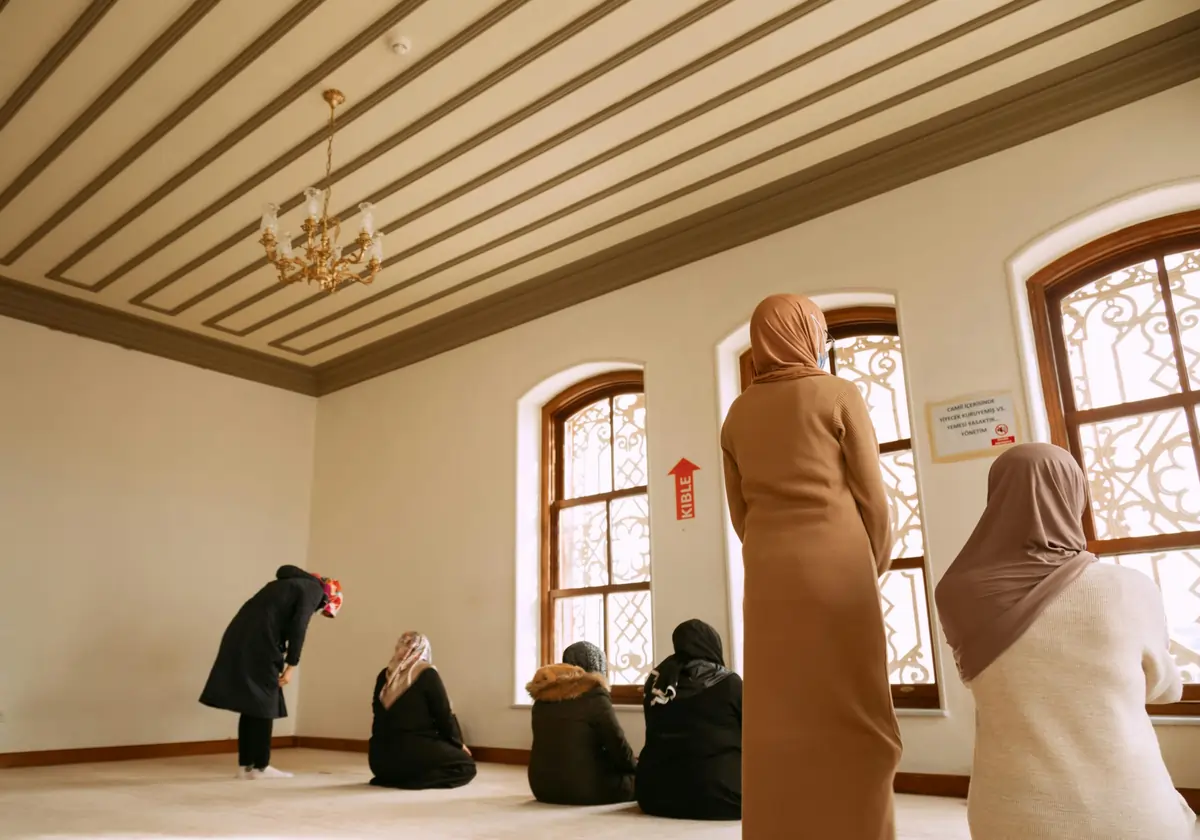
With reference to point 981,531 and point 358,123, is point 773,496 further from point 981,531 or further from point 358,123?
point 358,123

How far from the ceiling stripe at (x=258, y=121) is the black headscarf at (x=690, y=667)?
9.88 ft

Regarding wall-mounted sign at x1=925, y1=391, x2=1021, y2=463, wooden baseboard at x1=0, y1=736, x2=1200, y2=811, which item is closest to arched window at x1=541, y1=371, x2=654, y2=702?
wooden baseboard at x1=0, y1=736, x2=1200, y2=811

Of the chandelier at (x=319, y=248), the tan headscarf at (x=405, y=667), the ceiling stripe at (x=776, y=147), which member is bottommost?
the tan headscarf at (x=405, y=667)

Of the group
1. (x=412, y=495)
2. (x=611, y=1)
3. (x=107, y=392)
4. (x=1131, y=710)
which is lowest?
(x=1131, y=710)

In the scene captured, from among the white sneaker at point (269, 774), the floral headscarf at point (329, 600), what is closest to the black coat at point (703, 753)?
the white sneaker at point (269, 774)

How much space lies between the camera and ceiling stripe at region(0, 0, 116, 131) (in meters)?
3.92

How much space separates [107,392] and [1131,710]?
717cm

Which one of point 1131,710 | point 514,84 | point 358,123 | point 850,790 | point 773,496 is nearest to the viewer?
point 1131,710

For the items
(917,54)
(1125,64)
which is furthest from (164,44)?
(1125,64)

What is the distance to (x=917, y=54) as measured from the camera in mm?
4172

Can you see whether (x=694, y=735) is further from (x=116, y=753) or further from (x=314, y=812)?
(x=116, y=753)

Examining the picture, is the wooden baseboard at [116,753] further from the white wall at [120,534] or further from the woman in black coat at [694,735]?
the woman in black coat at [694,735]

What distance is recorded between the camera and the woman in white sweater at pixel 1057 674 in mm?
1650

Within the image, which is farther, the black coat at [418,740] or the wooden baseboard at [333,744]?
the wooden baseboard at [333,744]
